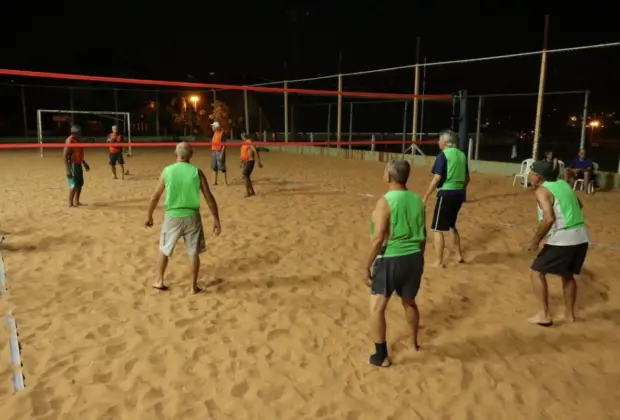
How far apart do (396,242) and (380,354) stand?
2.80ft

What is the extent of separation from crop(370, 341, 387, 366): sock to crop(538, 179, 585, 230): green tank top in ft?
5.46

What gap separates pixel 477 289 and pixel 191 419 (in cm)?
319

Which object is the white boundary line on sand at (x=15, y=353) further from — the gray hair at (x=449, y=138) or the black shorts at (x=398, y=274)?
the gray hair at (x=449, y=138)

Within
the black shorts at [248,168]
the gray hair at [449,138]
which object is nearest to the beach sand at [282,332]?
the gray hair at [449,138]

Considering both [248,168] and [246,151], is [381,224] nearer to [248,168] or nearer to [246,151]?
[248,168]

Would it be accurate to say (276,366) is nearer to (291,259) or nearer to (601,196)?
(291,259)

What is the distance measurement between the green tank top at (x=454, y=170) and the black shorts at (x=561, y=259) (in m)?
1.50

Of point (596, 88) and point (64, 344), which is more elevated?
point (596, 88)

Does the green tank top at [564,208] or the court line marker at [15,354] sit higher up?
the green tank top at [564,208]

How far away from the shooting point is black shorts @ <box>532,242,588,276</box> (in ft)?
13.1

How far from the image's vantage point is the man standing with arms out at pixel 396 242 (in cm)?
328

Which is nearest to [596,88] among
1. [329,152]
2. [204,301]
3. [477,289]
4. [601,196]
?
[329,152]

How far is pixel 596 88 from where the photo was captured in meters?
29.1

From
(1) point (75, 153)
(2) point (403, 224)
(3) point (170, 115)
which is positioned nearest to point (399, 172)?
(2) point (403, 224)
